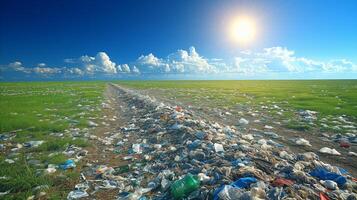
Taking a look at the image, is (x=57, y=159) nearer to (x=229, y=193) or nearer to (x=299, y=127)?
(x=229, y=193)

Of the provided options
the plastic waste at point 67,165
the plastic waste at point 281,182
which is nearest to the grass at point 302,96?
the plastic waste at point 281,182

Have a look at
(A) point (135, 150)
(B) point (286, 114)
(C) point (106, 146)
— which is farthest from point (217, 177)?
(B) point (286, 114)

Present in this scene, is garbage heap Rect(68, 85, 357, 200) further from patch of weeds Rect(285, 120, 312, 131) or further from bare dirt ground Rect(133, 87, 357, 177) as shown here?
patch of weeds Rect(285, 120, 312, 131)

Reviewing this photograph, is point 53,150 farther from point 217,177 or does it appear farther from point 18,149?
point 217,177

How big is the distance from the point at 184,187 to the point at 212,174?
2.74 feet

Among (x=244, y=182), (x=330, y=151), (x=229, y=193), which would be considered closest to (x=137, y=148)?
(x=244, y=182)

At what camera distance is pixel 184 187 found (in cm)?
436

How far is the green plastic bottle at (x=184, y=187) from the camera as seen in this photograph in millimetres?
4305

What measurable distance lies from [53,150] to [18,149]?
3.89 ft

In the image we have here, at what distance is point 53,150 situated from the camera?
782 centimetres

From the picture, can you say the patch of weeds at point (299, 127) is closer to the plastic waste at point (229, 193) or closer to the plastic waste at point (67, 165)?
the plastic waste at point (229, 193)

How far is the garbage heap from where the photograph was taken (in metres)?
4.13

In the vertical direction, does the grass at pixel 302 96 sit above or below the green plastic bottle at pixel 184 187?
below

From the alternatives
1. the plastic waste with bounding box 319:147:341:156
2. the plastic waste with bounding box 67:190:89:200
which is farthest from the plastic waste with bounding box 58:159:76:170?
the plastic waste with bounding box 319:147:341:156
